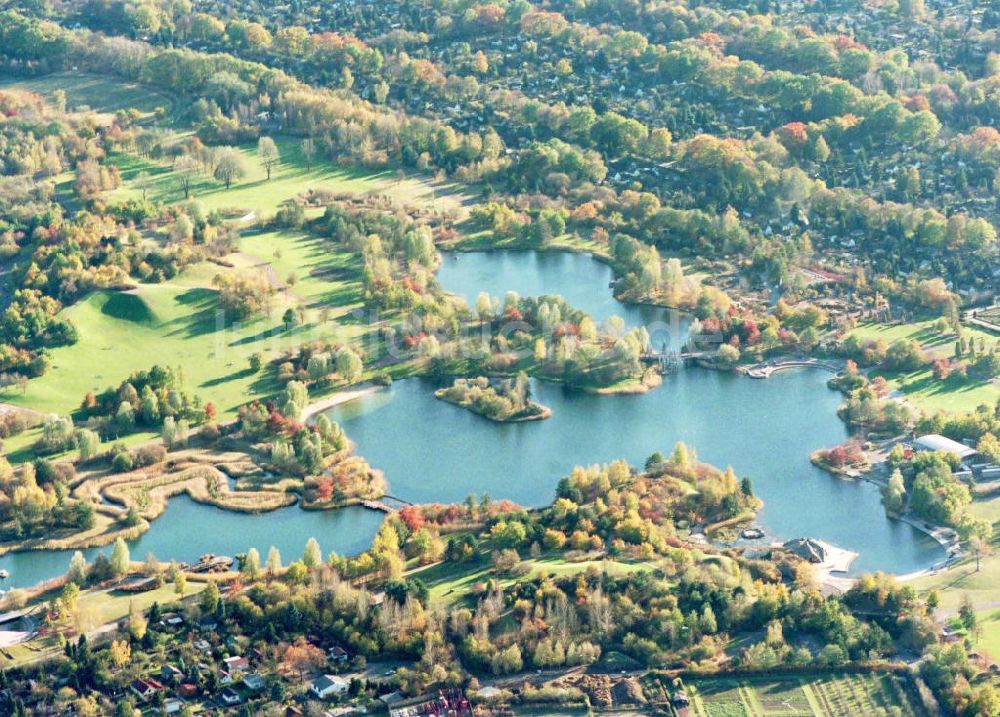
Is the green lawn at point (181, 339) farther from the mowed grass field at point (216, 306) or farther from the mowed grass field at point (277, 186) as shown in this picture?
the mowed grass field at point (277, 186)

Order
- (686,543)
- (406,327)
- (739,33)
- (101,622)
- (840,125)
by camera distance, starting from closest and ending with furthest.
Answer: (101,622), (686,543), (406,327), (840,125), (739,33)

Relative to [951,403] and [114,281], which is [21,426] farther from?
[951,403]

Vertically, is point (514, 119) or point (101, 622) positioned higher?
point (514, 119)

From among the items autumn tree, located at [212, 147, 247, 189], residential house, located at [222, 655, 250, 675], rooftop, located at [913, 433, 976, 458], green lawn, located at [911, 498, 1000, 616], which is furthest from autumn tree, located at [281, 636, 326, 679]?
autumn tree, located at [212, 147, 247, 189]

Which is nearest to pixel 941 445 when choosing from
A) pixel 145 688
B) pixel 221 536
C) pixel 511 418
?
pixel 511 418

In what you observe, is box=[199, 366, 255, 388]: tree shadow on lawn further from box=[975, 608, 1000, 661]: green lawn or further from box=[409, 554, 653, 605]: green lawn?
box=[975, 608, 1000, 661]: green lawn

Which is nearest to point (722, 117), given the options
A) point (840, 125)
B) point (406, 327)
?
point (840, 125)

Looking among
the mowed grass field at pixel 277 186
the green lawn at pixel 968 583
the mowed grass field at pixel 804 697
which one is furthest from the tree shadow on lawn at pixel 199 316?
the green lawn at pixel 968 583
